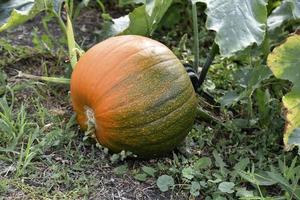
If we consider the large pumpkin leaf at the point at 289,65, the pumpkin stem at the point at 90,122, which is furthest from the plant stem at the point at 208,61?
the pumpkin stem at the point at 90,122

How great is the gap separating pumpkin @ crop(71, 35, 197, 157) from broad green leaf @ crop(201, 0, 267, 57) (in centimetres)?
22

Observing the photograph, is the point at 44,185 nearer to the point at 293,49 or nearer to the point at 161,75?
the point at 161,75

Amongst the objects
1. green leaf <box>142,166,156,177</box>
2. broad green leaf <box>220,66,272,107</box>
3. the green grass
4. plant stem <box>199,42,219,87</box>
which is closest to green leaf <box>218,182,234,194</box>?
the green grass

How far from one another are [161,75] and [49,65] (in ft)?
2.76

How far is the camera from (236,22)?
6.87ft

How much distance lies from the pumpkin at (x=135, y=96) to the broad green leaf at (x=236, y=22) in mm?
222

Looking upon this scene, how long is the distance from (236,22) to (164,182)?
59cm

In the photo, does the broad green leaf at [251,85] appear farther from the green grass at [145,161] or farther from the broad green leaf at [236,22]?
the broad green leaf at [236,22]

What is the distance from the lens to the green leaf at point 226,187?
2.10m

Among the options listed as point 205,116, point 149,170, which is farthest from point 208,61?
point 149,170

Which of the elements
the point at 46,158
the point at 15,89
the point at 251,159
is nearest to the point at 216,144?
the point at 251,159

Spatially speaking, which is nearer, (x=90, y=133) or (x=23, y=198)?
(x=23, y=198)

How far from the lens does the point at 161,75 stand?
2164 millimetres

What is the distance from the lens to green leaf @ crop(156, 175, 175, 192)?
6.96ft
